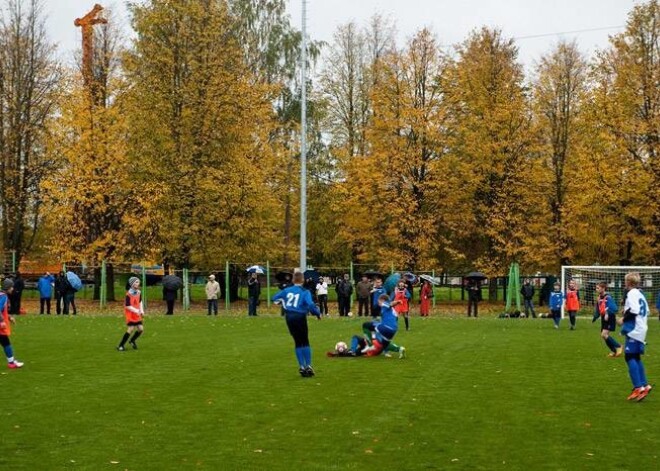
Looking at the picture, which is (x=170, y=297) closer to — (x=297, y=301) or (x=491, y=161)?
(x=491, y=161)

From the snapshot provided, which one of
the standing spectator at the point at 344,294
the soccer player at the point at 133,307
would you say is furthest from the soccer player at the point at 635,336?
the standing spectator at the point at 344,294

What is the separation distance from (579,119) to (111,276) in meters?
27.0

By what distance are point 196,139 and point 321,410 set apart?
35580 millimetres

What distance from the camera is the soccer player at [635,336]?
498 inches

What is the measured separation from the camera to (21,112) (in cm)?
4812

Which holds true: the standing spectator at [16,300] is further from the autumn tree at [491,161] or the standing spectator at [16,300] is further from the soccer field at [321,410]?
the autumn tree at [491,161]

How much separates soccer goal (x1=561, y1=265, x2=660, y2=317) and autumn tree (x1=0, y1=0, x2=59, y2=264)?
2941 centimetres

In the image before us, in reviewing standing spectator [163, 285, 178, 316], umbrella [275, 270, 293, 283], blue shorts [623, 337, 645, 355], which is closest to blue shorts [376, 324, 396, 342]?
blue shorts [623, 337, 645, 355]

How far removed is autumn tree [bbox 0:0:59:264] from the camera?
156 feet

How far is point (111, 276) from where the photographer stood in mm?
47250

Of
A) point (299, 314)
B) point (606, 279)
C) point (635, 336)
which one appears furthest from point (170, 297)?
point (635, 336)

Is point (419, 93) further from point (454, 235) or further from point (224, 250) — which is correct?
point (224, 250)

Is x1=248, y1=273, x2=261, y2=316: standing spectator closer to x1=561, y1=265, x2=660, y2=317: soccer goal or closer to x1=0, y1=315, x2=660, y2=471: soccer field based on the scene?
x1=561, y1=265, x2=660, y2=317: soccer goal

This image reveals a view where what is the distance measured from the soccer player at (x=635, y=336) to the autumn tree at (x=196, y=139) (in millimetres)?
→ 32967
